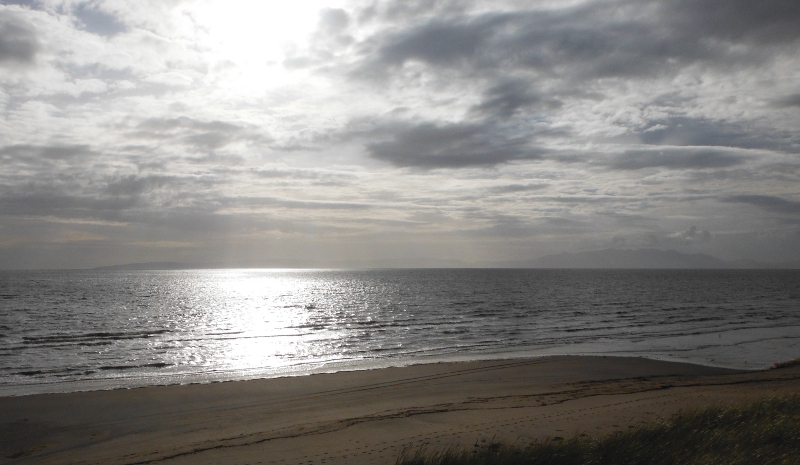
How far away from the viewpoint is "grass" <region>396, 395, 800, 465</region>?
9047 millimetres

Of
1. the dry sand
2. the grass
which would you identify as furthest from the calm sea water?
the grass

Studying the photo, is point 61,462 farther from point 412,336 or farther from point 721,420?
point 412,336

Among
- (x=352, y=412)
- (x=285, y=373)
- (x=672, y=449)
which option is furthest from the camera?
(x=285, y=373)

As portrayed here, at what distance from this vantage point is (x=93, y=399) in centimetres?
1856

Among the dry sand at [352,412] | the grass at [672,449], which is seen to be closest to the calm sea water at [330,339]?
the dry sand at [352,412]

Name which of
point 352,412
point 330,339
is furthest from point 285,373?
point 330,339

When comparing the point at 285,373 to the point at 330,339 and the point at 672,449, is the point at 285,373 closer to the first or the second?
the point at 330,339

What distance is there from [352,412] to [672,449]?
10166 millimetres

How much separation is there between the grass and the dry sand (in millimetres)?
2549

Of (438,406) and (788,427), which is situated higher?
(788,427)

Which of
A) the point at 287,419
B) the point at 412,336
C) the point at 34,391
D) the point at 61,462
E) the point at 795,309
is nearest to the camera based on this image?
the point at 61,462

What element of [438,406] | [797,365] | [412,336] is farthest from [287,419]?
[797,365]

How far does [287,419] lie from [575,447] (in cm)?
979

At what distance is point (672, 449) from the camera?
9.52 metres
